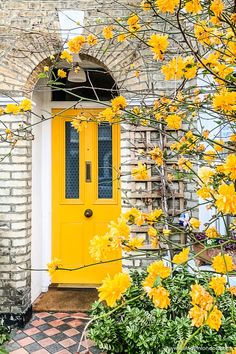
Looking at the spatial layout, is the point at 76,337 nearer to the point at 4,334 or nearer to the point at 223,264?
the point at 4,334

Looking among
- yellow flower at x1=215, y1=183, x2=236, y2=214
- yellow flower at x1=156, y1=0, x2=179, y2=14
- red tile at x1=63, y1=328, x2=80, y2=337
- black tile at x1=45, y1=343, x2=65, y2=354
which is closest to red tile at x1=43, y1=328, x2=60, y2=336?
red tile at x1=63, y1=328, x2=80, y2=337

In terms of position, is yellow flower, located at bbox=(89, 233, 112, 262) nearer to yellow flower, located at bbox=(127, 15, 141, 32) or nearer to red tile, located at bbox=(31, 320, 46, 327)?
yellow flower, located at bbox=(127, 15, 141, 32)

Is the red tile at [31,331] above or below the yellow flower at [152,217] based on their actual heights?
below

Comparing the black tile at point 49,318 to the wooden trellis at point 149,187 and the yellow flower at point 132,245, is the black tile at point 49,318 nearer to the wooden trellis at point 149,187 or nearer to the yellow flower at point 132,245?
the wooden trellis at point 149,187

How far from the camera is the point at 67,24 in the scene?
3.59 meters

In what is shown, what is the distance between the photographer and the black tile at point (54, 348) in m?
3.20

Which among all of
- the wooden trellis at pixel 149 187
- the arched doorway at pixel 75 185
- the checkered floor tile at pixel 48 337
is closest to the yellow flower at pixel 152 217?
the checkered floor tile at pixel 48 337

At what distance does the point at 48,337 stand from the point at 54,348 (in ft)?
0.71

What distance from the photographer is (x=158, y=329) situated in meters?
2.57

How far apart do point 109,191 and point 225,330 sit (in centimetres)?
250

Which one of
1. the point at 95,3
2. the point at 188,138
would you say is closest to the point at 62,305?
the point at 188,138

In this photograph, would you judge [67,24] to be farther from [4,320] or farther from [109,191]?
[4,320]

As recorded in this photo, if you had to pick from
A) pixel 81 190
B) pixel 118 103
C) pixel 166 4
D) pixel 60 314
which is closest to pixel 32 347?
pixel 60 314

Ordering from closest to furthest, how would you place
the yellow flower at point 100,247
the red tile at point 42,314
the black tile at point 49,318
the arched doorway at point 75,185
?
the yellow flower at point 100,247, the black tile at point 49,318, the red tile at point 42,314, the arched doorway at point 75,185
